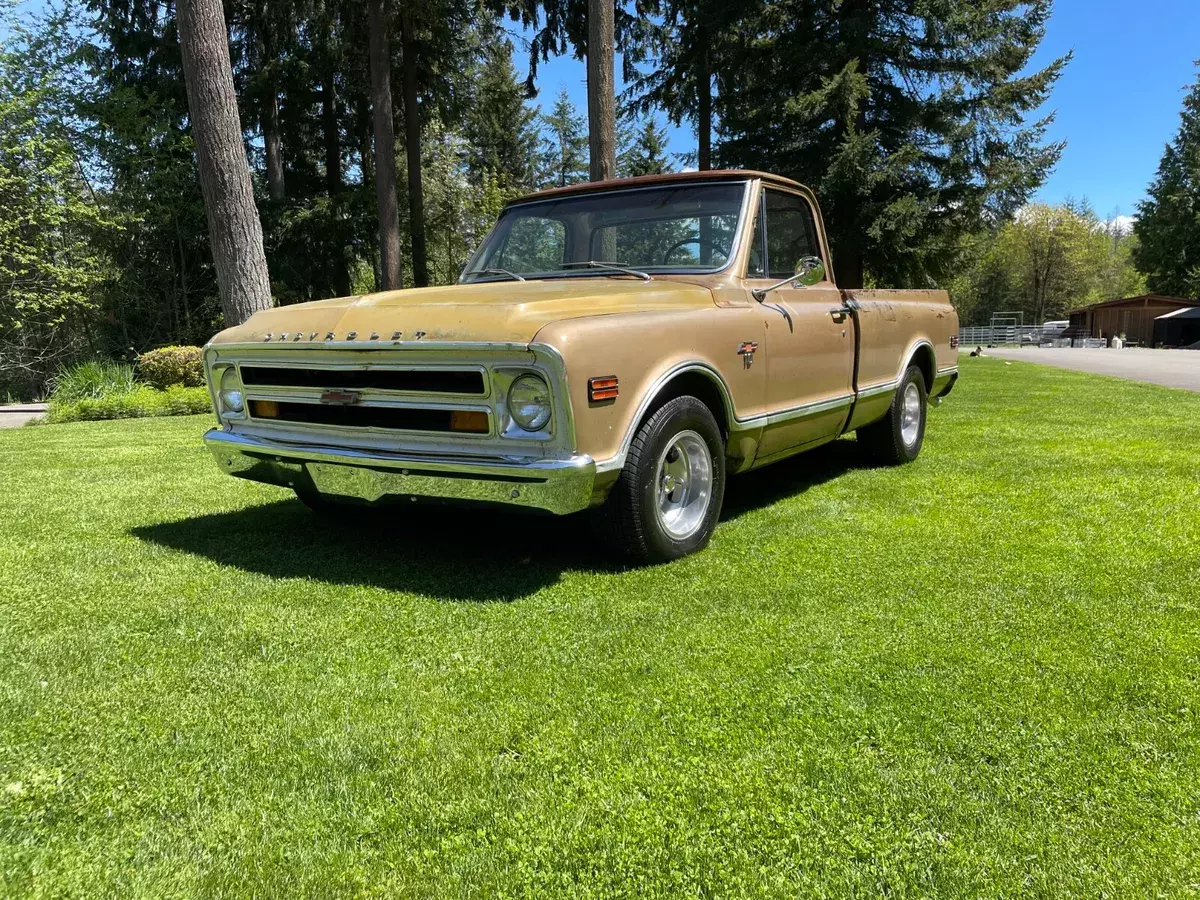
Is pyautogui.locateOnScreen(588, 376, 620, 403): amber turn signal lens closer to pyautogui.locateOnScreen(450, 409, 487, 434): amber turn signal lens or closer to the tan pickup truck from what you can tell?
the tan pickup truck

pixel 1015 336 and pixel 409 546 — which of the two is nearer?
pixel 409 546

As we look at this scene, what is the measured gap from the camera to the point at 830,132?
60.9 ft

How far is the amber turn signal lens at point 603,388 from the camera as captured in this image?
310 cm

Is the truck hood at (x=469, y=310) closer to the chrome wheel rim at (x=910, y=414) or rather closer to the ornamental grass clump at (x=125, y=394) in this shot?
the chrome wheel rim at (x=910, y=414)

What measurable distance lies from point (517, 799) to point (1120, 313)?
56.8 metres

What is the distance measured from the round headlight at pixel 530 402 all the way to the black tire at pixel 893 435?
3630mm

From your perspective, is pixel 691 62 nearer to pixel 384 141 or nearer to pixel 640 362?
pixel 384 141

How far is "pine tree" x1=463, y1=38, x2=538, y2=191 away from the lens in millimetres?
21438

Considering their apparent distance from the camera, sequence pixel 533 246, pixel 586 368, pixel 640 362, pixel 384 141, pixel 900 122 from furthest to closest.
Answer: pixel 900 122, pixel 384 141, pixel 533 246, pixel 640 362, pixel 586 368

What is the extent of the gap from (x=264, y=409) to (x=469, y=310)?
132 cm

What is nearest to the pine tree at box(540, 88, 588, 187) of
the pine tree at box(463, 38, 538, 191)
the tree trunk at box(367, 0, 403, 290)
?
the pine tree at box(463, 38, 538, 191)

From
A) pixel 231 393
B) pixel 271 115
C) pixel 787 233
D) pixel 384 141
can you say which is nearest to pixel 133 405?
pixel 384 141

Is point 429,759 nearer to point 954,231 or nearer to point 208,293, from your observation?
point 208,293

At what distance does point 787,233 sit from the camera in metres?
4.98
